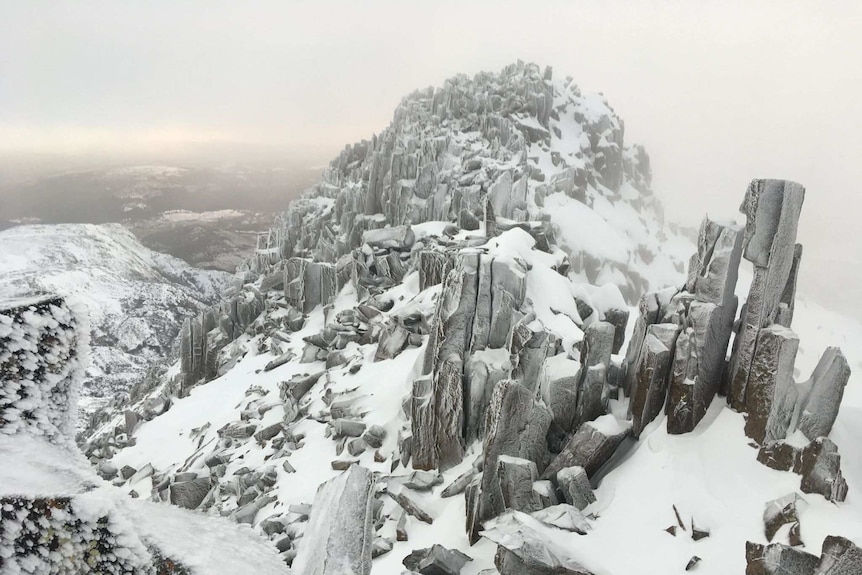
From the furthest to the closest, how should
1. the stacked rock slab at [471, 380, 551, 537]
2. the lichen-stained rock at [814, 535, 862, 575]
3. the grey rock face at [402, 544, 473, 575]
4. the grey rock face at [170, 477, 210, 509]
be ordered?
the grey rock face at [170, 477, 210, 509]
the stacked rock slab at [471, 380, 551, 537]
the grey rock face at [402, 544, 473, 575]
the lichen-stained rock at [814, 535, 862, 575]

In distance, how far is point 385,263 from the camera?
3319cm

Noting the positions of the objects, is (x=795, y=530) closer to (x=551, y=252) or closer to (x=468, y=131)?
(x=551, y=252)

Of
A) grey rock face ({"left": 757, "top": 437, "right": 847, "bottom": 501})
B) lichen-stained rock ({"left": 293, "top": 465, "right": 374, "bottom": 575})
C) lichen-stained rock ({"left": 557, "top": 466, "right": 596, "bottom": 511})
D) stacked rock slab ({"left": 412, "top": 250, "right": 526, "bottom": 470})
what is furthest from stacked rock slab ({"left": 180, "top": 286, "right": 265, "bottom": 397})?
grey rock face ({"left": 757, "top": 437, "right": 847, "bottom": 501})

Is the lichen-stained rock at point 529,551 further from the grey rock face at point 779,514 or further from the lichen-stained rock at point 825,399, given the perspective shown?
the lichen-stained rock at point 825,399

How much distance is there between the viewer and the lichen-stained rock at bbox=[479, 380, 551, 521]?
10.8 meters

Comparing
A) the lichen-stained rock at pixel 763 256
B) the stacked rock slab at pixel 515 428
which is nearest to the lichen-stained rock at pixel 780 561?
the lichen-stained rock at pixel 763 256

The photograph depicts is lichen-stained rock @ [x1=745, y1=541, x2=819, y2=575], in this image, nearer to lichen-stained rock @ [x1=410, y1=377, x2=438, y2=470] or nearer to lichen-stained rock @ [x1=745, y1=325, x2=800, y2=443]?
lichen-stained rock @ [x1=745, y1=325, x2=800, y2=443]

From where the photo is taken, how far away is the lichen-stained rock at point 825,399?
9.10 m

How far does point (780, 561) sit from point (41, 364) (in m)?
9.52

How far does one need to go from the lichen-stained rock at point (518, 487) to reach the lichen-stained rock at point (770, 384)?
15.3ft

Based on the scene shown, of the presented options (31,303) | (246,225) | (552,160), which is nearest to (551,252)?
(31,303)

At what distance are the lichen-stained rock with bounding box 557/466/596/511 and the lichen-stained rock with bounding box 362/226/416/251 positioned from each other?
25.7 m

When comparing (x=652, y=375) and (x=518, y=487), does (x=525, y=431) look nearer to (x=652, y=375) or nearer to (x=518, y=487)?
(x=518, y=487)

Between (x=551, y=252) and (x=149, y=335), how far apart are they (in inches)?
4256
